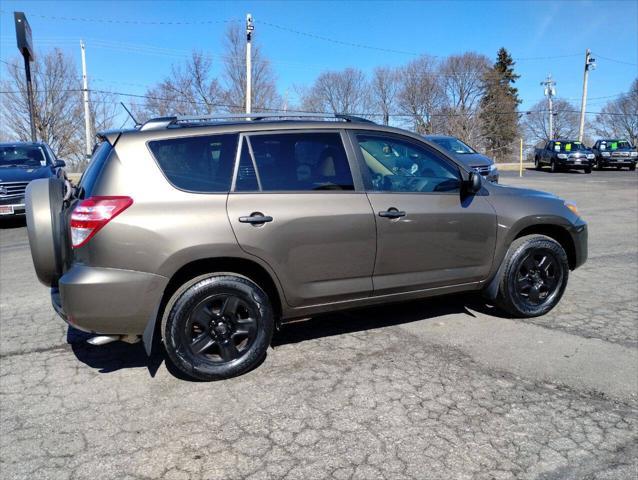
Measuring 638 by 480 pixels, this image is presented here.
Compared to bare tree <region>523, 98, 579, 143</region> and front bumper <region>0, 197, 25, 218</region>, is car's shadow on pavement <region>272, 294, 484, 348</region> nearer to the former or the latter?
front bumper <region>0, 197, 25, 218</region>

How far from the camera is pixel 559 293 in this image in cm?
467

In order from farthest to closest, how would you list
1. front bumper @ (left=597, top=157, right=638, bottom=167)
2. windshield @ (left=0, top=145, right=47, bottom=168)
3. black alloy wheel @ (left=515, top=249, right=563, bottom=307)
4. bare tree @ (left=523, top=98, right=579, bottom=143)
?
bare tree @ (left=523, top=98, right=579, bottom=143) → front bumper @ (left=597, top=157, right=638, bottom=167) → windshield @ (left=0, top=145, right=47, bottom=168) → black alloy wheel @ (left=515, top=249, right=563, bottom=307)

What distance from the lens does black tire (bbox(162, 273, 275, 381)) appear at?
3303 mm

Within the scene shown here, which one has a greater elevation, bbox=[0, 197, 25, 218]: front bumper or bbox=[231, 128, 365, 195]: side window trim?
bbox=[231, 128, 365, 195]: side window trim

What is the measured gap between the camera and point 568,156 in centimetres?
2680

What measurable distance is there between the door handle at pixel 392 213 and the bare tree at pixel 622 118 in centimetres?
7443

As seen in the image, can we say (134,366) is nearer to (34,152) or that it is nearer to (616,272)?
(616,272)

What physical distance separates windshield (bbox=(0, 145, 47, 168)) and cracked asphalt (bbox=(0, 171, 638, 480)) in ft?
26.3

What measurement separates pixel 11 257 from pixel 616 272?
28.4ft

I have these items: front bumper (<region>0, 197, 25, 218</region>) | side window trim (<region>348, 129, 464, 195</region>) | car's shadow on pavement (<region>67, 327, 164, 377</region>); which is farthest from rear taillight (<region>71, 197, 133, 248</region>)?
front bumper (<region>0, 197, 25, 218</region>)

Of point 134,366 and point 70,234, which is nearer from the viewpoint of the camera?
point 70,234

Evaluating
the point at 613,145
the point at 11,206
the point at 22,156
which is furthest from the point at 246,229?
the point at 613,145

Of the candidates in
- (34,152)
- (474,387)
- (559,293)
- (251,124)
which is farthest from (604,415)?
(34,152)

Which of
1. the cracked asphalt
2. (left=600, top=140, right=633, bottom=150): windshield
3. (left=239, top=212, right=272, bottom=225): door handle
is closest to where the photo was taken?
the cracked asphalt
